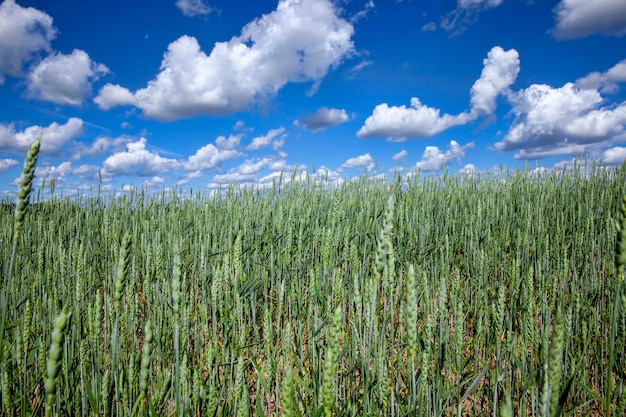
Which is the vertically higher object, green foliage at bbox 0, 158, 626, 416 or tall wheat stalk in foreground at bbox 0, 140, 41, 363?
tall wheat stalk in foreground at bbox 0, 140, 41, 363

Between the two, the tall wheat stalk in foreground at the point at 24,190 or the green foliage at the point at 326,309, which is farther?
the green foliage at the point at 326,309

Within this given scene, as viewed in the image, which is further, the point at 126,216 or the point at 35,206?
the point at 35,206

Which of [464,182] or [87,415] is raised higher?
[464,182]

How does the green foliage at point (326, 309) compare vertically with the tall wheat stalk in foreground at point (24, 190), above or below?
below

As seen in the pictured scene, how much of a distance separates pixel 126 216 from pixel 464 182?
453 cm

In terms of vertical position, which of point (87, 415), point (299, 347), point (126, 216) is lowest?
point (87, 415)

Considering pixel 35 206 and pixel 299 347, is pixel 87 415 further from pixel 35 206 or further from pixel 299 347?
pixel 35 206

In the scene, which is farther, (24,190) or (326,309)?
(326,309)

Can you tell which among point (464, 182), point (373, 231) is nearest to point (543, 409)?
point (373, 231)

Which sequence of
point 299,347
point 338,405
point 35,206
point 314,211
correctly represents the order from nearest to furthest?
point 338,405, point 299,347, point 314,211, point 35,206

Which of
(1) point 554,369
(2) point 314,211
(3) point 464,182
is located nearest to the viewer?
(1) point 554,369

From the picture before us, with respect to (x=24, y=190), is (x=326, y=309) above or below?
below

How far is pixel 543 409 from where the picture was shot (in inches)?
25.2

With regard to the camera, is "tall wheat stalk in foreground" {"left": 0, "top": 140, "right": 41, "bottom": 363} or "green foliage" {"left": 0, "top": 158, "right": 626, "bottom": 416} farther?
"green foliage" {"left": 0, "top": 158, "right": 626, "bottom": 416}
